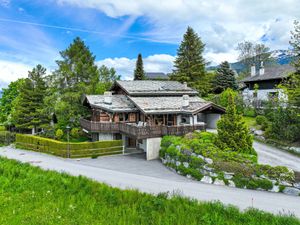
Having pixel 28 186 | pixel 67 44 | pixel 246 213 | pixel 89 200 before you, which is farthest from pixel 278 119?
pixel 67 44

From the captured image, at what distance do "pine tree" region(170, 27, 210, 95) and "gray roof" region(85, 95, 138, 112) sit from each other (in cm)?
1599

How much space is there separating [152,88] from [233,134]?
602 inches

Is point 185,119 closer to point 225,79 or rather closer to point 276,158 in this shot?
point 276,158

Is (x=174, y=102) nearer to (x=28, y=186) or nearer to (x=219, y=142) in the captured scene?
(x=219, y=142)

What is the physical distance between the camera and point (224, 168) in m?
14.3

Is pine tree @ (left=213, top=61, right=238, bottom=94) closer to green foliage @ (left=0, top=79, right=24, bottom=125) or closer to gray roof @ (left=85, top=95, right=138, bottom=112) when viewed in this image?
gray roof @ (left=85, top=95, right=138, bottom=112)

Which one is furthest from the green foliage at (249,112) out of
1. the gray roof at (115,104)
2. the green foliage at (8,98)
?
the green foliage at (8,98)

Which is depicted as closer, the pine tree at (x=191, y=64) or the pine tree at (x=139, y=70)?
the pine tree at (x=191, y=64)

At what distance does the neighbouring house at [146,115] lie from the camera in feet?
71.6

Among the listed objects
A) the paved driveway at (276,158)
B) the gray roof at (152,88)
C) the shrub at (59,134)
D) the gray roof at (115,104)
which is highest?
the gray roof at (152,88)

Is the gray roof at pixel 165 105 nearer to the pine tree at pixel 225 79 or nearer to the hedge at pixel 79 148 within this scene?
the hedge at pixel 79 148

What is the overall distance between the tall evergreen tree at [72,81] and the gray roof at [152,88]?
15.7ft

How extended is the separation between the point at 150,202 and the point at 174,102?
1762 centimetres

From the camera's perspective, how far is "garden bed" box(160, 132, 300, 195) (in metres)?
13.1
